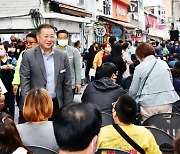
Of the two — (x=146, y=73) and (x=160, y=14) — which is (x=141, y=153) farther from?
(x=160, y=14)

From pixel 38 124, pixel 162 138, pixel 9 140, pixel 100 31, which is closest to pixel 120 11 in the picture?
pixel 100 31

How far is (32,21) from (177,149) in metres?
14.2

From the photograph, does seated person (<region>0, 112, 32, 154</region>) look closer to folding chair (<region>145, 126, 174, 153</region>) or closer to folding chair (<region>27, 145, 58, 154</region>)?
folding chair (<region>27, 145, 58, 154</region>)

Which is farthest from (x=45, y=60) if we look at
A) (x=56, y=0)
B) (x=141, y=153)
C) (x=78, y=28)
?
(x=78, y=28)

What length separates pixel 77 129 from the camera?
7.41 ft

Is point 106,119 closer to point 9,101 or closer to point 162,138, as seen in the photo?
point 162,138

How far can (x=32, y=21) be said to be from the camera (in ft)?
53.2

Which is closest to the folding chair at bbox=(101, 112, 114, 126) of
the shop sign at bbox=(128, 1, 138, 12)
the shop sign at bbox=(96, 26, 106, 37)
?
the shop sign at bbox=(96, 26, 106, 37)

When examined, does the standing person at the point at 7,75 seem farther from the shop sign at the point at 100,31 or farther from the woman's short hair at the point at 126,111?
the shop sign at the point at 100,31

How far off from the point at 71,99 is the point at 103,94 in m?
0.84

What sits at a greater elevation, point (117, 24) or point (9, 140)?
point (117, 24)

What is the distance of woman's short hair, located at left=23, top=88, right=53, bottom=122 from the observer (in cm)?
409

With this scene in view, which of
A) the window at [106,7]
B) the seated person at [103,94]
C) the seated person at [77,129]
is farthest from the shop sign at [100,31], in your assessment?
the seated person at [77,129]

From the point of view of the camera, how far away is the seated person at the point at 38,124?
3.95 m
